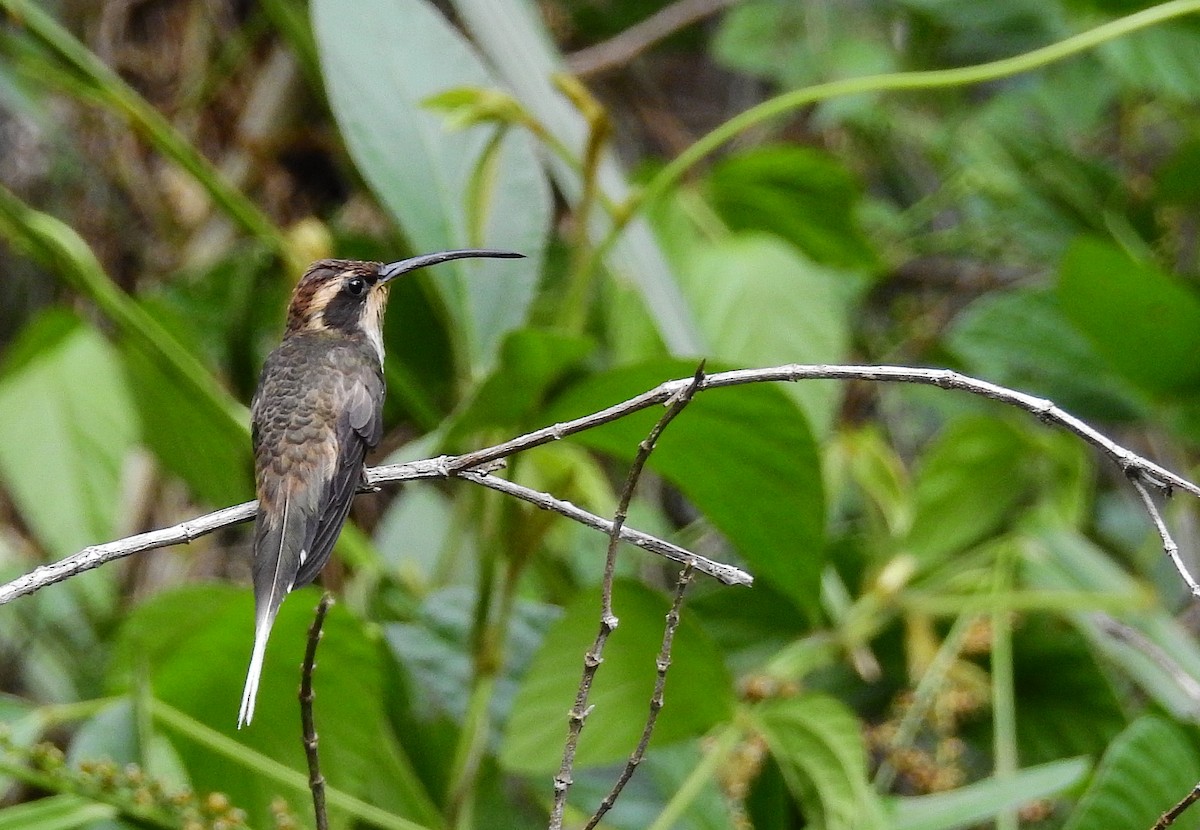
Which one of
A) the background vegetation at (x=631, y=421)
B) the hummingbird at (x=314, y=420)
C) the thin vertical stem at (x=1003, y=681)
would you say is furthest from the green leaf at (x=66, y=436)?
the thin vertical stem at (x=1003, y=681)

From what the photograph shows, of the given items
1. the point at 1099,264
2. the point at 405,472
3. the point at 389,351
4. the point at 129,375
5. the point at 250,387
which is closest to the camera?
the point at 405,472

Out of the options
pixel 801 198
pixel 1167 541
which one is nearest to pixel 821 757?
pixel 1167 541

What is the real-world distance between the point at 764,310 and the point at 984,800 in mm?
956

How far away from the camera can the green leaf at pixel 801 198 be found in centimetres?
281

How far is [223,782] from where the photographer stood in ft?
6.20

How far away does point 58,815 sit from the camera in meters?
1.67

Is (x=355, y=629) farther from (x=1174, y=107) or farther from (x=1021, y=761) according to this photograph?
(x=1174, y=107)

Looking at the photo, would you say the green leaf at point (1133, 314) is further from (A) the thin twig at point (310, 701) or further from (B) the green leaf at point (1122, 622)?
(A) the thin twig at point (310, 701)

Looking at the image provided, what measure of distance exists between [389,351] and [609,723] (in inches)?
49.0

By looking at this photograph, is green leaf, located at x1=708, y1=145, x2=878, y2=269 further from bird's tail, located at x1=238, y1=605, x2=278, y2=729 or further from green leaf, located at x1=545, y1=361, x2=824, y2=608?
bird's tail, located at x1=238, y1=605, x2=278, y2=729

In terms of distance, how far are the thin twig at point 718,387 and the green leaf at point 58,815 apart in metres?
0.43

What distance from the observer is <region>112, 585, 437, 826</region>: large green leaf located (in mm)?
1858

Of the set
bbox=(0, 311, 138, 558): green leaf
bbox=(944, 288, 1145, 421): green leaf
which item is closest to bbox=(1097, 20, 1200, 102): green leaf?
bbox=(944, 288, 1145, 421): green leaf

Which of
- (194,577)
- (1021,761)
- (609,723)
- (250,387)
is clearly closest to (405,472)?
(609,723)
